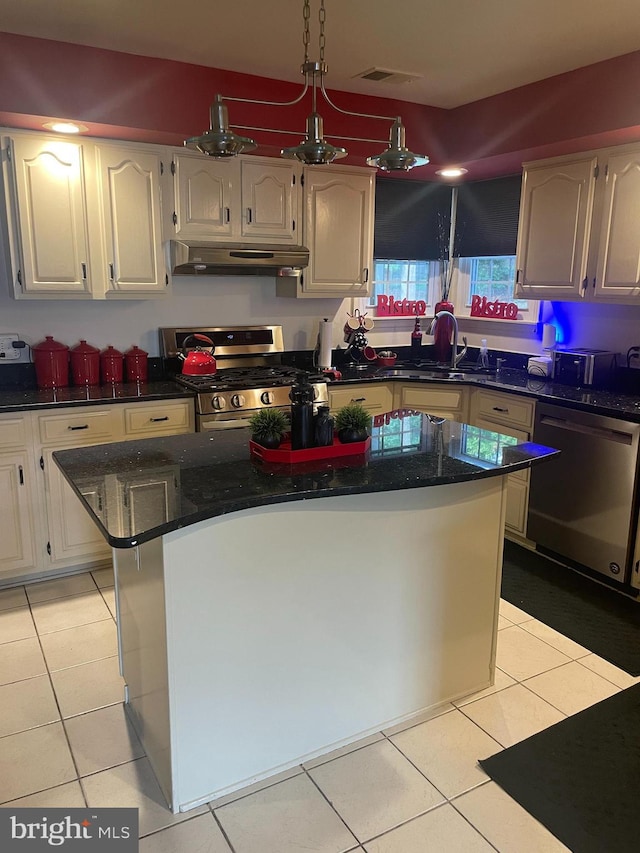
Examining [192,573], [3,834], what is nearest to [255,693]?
[192,573]

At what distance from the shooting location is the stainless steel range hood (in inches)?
148

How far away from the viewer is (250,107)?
372 centimetres

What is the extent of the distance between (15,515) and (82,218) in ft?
5.34

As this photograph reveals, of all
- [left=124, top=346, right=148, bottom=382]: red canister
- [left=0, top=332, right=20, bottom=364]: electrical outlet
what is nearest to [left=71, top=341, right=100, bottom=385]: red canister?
[left=124, top=346, right=148, bottom=382]: red canister

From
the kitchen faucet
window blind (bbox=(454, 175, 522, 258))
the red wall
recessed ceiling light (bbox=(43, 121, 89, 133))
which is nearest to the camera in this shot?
the red wall

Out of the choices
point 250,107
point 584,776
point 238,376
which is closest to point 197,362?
point 238,376

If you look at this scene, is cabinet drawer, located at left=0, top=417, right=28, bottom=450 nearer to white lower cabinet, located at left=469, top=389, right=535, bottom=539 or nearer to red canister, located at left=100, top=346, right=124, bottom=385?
red canister, located at left=100, top=346, right=124, bottom=385

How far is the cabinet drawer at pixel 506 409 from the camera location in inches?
154

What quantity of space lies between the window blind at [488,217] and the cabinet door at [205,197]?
6.54 feet

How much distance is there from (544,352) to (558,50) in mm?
1832

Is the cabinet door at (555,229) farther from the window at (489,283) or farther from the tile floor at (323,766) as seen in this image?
the tile floor at (323,766)

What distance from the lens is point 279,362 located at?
465 cm

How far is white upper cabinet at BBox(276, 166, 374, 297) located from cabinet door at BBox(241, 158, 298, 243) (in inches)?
4.4

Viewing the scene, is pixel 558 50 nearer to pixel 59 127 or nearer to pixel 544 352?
pixel 544 352
